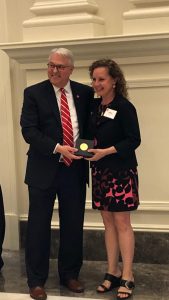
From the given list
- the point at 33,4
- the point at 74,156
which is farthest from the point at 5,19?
the point at 74,156

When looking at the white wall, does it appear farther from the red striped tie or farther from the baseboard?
the red striped tie

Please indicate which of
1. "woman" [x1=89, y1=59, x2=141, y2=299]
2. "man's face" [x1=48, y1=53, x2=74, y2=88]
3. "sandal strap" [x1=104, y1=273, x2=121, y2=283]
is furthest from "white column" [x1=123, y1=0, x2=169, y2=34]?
"sandal strap" [x1=104, y1=273, x2=121, y2=283]

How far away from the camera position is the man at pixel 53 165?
10.0ft

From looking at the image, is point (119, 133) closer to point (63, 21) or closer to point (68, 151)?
point (68, 151)

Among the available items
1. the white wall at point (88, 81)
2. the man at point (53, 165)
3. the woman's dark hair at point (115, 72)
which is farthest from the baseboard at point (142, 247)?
the woman's dark hair at point (115, 72)

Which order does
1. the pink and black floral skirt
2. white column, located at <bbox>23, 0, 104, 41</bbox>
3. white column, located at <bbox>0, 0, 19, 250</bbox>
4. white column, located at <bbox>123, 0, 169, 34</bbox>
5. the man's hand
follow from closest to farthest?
the man's hand → the pink and black floral skirt → white column, located at <bbox>123, 0, 169, 34</bbox> → white column, located at <bbox>23, 0, 104, 41</bbox> → white column, located at <bbox>0, 0, 19, 250</bbox>

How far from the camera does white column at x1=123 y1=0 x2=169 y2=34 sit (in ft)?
11.6

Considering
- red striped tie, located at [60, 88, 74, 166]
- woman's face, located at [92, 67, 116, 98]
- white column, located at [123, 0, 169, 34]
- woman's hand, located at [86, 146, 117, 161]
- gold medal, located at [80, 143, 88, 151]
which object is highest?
white column, located at [123, 0, 169, 34]

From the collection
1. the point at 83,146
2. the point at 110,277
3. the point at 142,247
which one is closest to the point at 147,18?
the point at 83,146

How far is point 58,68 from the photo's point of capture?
3045 millimetres

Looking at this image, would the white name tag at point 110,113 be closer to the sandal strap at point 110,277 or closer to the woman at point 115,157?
the woman at point 115,157

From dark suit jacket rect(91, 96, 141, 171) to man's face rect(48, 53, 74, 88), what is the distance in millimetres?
305

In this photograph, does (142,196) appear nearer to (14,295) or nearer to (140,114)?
(140,114)

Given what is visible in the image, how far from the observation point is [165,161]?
3.74 meters
